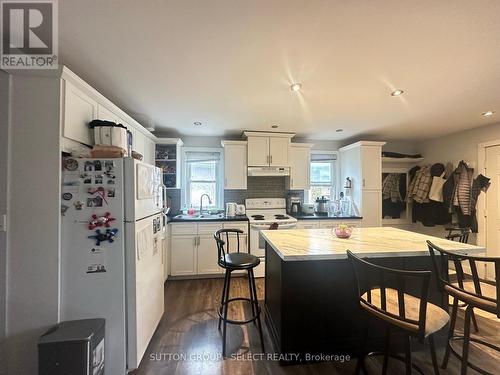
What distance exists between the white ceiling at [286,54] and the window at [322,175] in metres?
1.71

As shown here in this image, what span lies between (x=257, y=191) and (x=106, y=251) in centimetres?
290

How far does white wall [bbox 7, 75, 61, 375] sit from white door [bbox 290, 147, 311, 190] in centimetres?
331

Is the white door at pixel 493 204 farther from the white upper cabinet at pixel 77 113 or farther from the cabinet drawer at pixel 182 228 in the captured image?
the white upper cabinet at pixel 77 113

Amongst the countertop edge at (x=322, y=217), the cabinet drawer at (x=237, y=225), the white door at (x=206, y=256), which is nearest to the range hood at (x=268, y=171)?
the countertop edge at (x=322, y=217)

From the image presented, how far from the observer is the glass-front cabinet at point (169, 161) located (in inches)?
147

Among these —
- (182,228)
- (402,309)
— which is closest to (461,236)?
(402,309)

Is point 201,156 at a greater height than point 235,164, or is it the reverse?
point 201,156

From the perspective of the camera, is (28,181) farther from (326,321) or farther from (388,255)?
(388,255)

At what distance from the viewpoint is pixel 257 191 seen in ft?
13.9

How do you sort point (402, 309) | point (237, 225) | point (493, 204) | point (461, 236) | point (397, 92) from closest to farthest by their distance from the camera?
point (402, 309)
point (397, 92)
point (461, 236)
point (493, 204)
point (237, 225)

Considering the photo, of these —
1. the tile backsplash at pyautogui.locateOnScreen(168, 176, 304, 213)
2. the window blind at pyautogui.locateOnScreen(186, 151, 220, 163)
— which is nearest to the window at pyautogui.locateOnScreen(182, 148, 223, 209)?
the window blind at pyautogui.locateOnScreen(186, 151, 220, 163)

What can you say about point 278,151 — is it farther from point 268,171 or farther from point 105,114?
point 105,114

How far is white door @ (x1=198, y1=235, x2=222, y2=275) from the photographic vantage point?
3.44 meters

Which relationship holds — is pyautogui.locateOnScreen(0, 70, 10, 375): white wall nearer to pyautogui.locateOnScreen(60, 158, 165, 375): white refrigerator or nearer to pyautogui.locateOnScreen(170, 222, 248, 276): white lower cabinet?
pyautogui.locateOnScreen(60, 158, 165, 375): white refrigerator
